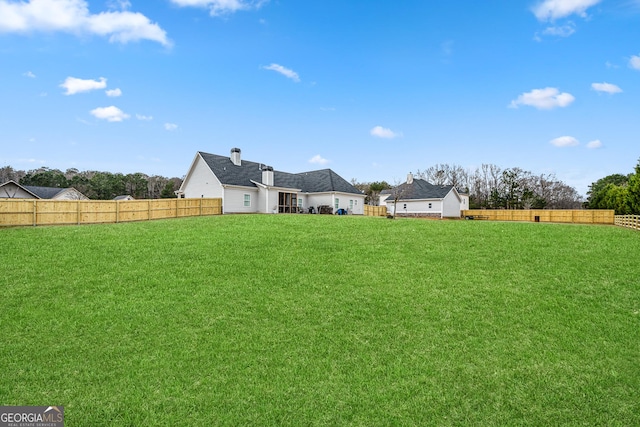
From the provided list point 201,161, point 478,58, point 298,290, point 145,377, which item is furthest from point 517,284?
point 201,161

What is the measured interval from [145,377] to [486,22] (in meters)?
20.7

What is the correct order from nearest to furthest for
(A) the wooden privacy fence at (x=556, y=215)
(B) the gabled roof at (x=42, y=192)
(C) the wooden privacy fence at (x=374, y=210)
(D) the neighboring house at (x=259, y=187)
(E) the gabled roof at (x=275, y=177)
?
(D) the neighboring house at (x=259, y=187) → (E) the gabled roof at (x=275, y=177) → (A) the wooden privacy fence at (x=556, y=215) → (C) the wooden privacy fence at (x=374, y=210) → (B) the gabled roof at (x=42, y=192)

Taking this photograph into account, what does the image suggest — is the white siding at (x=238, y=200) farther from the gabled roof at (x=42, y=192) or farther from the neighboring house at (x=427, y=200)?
the gabled roof at (x=42, y=192)

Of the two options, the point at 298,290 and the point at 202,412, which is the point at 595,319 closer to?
the point at 298,290

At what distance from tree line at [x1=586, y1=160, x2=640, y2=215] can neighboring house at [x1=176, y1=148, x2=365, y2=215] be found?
22.3 m

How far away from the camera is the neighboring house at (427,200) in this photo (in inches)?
1522

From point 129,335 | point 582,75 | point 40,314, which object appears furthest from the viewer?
point 582,75

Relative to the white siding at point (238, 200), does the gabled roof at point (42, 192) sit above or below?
above

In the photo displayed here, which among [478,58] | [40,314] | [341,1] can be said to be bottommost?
[40,314]

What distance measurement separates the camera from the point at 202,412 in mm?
4336

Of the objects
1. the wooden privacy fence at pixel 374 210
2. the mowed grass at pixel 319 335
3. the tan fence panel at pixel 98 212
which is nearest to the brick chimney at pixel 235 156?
the tan fence panel at pixel 98 212

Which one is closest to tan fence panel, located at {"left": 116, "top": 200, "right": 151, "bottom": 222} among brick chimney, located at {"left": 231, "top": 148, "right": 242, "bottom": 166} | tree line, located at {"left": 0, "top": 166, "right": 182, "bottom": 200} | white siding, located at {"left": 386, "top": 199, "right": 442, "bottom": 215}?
brick chimney, located at {"left": 231, "top": 148, "right": 242, "bottom": 166}

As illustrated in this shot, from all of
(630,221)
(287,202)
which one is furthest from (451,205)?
(287,202)

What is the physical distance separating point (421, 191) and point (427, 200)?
1.86m
